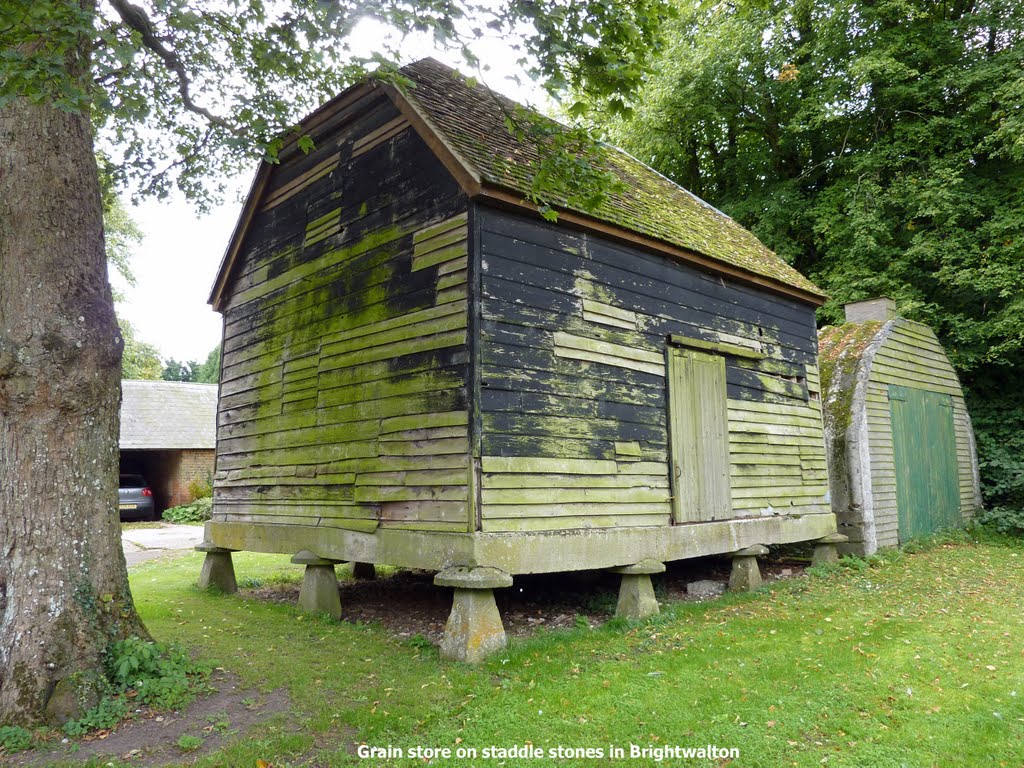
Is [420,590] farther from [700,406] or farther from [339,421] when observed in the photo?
[700,406]

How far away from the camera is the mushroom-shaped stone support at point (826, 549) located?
1192 centimetres

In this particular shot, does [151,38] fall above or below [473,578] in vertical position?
above

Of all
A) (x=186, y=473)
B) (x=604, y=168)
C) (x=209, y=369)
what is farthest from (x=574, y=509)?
(x=209, y=369)

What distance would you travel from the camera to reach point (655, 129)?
76.3ft

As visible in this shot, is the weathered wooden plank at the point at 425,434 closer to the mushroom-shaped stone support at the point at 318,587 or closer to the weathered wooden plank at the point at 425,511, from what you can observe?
the weathered wooden plank at the point at 425,511

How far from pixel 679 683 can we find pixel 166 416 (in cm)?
2532

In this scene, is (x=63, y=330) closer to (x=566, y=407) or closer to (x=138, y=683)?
(x=138, y=683)

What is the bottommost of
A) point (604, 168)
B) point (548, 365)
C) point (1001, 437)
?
point (1001, 437)

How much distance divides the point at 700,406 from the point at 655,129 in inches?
636

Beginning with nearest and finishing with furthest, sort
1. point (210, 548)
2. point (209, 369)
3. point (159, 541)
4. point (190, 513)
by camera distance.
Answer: point (210, 548), point (159, 541), point (190, 513), point (209, 369)

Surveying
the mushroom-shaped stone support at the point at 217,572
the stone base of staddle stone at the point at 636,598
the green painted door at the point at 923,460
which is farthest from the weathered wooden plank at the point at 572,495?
the green painted door at the point at 923,460

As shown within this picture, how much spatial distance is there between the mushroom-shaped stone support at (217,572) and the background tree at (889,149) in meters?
14.7

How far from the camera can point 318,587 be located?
8.91 meters

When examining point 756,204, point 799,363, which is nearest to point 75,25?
point 799,363
